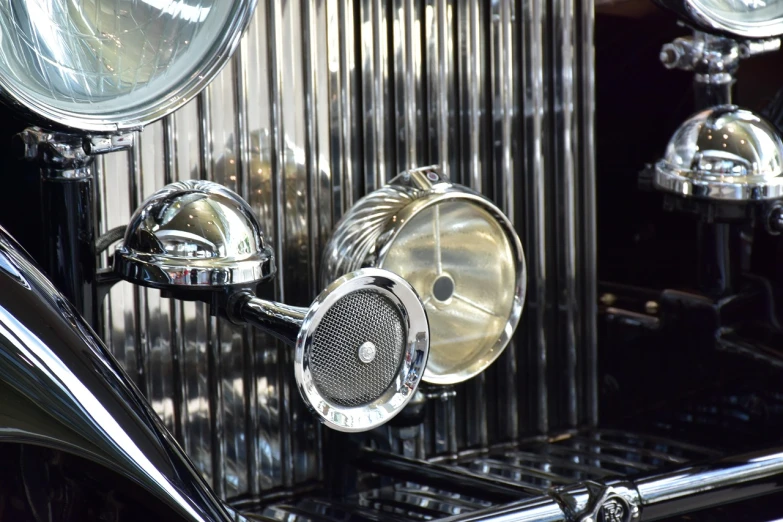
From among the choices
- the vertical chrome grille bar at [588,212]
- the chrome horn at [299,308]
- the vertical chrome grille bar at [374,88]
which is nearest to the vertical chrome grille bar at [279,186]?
the vertical chrome grille bar at [374,88]

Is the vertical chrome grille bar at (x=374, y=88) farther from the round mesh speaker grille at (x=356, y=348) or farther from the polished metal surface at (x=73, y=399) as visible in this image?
the polished metal surface at (x=73, y=399)

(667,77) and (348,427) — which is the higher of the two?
(667,77)

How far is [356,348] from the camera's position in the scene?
3.12 ft

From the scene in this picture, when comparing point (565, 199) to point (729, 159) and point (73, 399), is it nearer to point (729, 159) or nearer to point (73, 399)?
point (729, 159)

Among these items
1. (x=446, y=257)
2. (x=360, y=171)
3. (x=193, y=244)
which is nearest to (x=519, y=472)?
(x=446, y=257)

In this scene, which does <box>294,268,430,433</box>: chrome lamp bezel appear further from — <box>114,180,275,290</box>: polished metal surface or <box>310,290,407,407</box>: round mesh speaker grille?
<box>114,180,275,290</box>: polished metal surface

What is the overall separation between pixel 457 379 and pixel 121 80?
0.49 metres

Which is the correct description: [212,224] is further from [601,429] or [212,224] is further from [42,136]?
[601,429]

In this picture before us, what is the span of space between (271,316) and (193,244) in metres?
0.10

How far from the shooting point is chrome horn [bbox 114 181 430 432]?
0.94 metres

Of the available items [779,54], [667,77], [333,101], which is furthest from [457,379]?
[779,54]

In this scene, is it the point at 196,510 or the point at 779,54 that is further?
the point at 779,54

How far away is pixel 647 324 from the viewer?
154 cm

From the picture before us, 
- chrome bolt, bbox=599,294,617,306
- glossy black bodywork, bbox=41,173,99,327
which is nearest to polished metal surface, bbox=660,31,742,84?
chrome bolt, bbox=599,294,617,306
